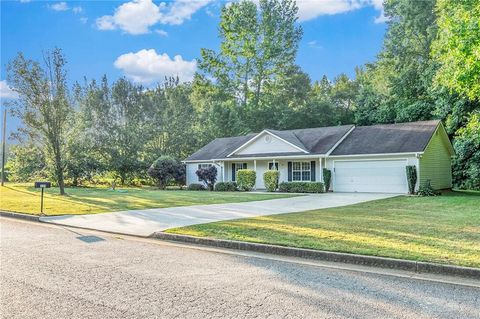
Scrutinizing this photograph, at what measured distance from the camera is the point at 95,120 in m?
36.7

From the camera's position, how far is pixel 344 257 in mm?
6215

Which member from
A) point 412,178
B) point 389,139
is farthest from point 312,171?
point 412,178

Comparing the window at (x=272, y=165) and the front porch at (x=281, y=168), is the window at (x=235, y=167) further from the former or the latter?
the window at (x=272, y=165)

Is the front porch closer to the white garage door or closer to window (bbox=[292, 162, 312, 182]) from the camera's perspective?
window (bbox=[292, 162, 312, 182])

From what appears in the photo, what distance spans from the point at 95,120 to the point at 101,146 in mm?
3111

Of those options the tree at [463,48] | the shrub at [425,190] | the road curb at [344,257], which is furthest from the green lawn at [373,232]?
the shrub at [425,190]

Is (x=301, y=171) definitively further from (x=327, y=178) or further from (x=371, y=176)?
(x=371, y=176)

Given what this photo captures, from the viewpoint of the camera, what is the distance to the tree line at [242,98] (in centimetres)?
2009

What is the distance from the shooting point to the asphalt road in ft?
13.1

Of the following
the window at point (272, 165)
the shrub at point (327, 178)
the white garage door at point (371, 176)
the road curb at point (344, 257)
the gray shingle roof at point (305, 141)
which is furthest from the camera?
the window at point (272, 165)

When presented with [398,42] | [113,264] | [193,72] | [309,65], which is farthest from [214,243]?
[309,65]

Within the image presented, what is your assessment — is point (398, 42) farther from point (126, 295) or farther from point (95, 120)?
point (126, 295)

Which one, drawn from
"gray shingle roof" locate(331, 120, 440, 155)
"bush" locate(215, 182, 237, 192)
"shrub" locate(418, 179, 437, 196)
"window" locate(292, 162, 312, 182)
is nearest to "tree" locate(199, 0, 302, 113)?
"bush" locate(215, 182, 237, 192)

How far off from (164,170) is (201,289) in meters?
25.4
